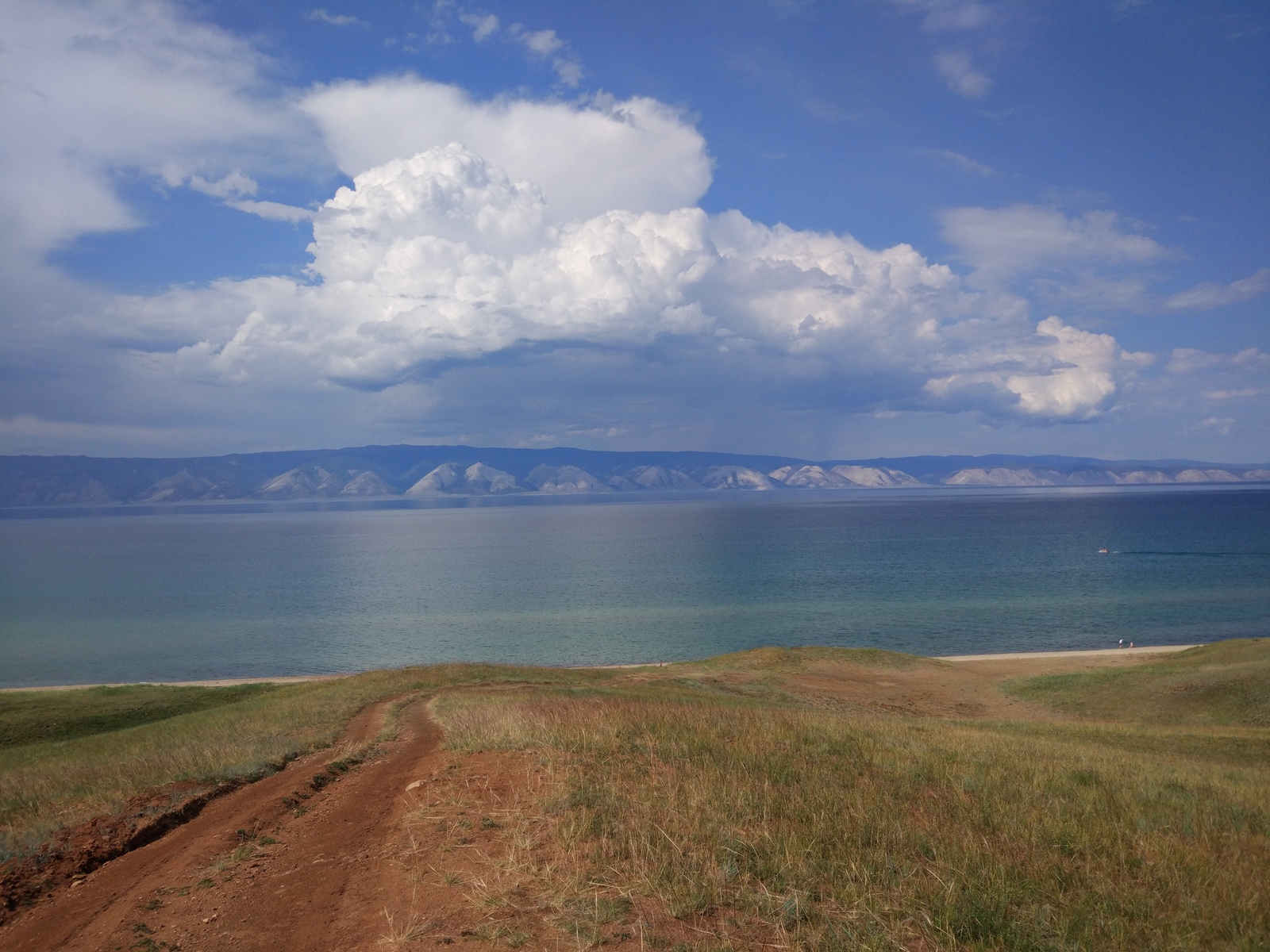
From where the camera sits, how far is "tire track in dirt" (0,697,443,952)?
21.0 ft

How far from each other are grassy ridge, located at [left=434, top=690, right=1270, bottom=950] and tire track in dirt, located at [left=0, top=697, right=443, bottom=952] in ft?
5.52

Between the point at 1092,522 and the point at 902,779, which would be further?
the point at 1092,522

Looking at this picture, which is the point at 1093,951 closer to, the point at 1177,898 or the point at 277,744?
the point at 1177,898

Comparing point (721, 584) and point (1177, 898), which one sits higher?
point (1177, 898)

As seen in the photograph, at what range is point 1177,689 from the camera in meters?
31.0

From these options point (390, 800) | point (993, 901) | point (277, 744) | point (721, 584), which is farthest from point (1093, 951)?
point (721, 584)

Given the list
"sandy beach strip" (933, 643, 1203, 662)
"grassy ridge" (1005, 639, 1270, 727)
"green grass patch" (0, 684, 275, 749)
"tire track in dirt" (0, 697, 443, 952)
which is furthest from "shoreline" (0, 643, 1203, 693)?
"tire track in dirt" (0, 697, 443, 952)

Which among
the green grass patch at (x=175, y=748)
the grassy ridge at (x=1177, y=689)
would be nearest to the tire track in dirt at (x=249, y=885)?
the green grass patch at (x=175, y=748)

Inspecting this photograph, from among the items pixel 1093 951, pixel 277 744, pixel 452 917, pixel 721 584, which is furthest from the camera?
pixel 721 584

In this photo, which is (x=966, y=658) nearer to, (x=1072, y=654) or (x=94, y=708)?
(x=1072, y=654)

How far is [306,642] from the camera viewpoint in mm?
56438

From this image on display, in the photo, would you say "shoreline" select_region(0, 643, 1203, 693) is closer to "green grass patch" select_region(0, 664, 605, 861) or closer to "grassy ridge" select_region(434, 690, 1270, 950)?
"green grass patch" select_region(0, 664, 605, 861)

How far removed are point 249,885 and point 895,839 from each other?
6.50 meters

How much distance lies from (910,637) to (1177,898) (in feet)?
165
